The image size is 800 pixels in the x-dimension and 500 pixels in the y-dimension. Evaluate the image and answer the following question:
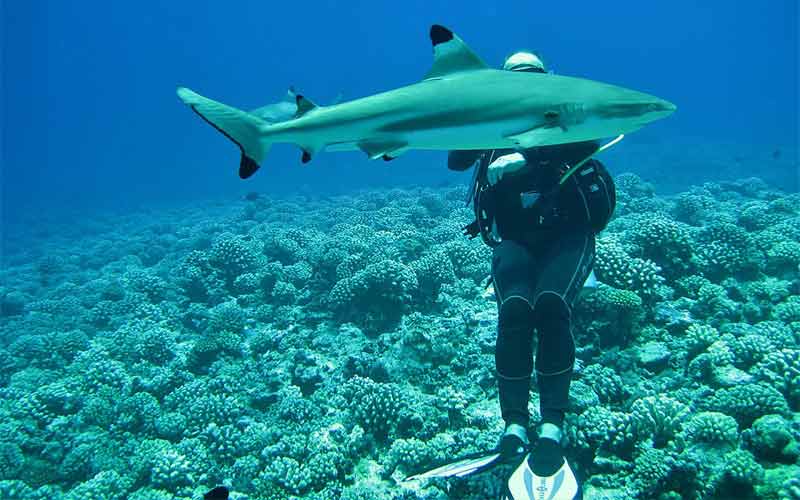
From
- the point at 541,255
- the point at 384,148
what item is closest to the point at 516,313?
the point at 541,255

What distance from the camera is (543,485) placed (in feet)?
9.47

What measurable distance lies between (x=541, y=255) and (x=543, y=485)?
6.94 ft

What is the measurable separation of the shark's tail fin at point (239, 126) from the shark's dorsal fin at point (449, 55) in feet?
3.90

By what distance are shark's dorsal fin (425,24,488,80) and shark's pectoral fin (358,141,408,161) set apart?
2.21 ft

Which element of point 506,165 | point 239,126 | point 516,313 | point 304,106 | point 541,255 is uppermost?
point 304,106

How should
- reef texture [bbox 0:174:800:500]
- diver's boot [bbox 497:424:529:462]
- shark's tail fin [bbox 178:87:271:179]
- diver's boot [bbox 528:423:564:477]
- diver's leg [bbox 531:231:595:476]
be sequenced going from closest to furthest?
shark's tail fin [bbox 178:87:271:179] < diver's boot [bbox 528:423:564:477] < diver's leg [bbox 531:231:595:476] < diver's boot [bbox 497:424:529:462] < reef texture [bbox 0:174:800:500]

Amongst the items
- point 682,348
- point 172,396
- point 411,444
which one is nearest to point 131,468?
point 172,396

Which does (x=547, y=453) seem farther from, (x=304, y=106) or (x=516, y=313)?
(x=304, y=106)

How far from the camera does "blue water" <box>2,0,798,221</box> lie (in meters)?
142

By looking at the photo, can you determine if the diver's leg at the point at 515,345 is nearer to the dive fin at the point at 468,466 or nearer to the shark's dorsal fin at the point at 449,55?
the dive fin at the point at 468,466

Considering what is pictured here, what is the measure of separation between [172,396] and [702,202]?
43.7 feet

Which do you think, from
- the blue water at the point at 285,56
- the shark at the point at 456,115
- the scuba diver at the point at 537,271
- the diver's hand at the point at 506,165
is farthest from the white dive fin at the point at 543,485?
the blue water at the point at 285,56

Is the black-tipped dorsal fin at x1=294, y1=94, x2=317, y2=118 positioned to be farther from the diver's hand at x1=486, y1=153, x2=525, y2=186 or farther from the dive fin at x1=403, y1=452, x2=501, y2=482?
the dive fin at x1=403, y1=452, x2=501, y2=482

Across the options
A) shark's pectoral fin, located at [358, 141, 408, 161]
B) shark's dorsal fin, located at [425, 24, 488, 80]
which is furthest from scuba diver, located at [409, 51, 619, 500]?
shark's pectoral fin, located at [358, 141, 408, 161]
